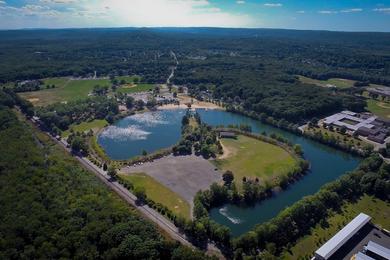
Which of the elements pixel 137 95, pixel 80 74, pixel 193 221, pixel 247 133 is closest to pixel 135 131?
pixel 247 133

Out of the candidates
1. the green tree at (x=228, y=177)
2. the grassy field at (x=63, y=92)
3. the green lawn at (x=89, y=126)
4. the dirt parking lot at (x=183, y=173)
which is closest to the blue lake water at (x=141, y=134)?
the green lawn at (x=89, y=126)

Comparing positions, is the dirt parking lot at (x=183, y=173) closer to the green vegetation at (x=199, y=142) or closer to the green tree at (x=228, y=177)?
the green tree at (x=228, y=177)

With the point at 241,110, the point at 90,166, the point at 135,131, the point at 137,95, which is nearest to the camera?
the point at 90,166

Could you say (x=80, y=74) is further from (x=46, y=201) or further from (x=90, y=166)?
(x=46, y=201)

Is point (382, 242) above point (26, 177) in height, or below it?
below

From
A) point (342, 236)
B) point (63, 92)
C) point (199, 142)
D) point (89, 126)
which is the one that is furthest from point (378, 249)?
point (63, 92)

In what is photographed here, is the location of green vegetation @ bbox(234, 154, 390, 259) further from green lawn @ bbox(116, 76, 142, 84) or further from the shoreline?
green lawn @ bbox(116, 76, 142, 84)
